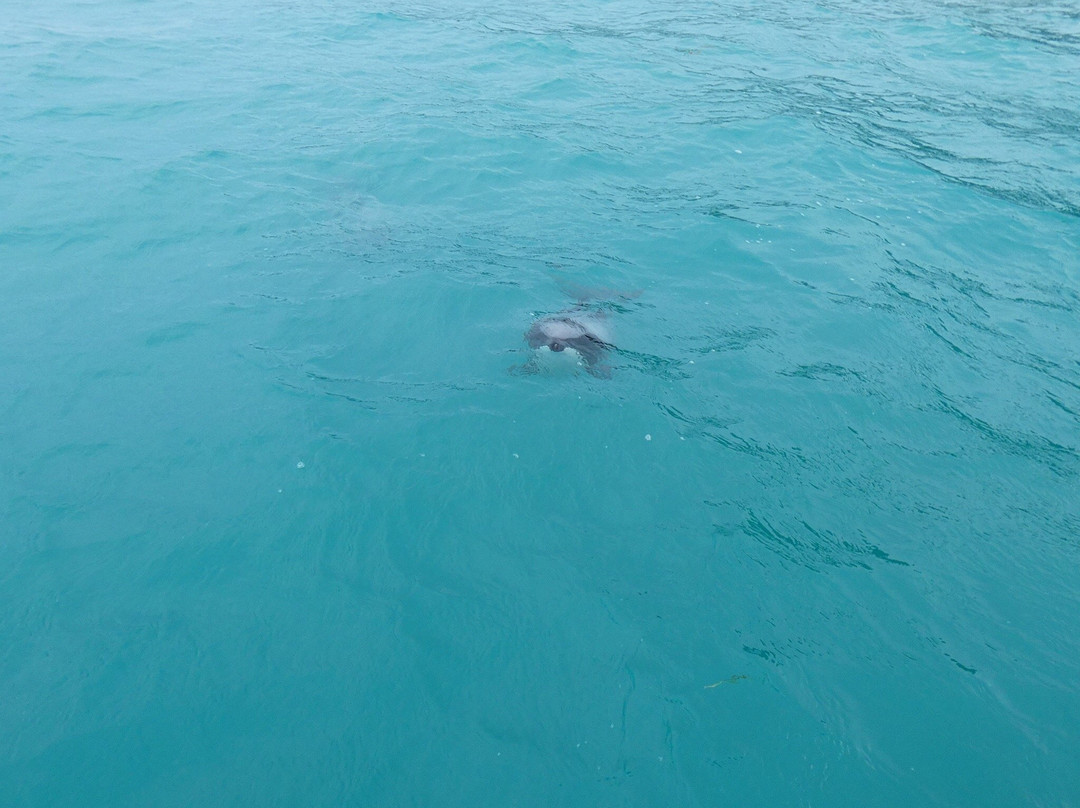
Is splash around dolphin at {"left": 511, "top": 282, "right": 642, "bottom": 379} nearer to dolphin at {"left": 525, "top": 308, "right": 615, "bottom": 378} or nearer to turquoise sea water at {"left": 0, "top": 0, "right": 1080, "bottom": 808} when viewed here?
dolphin at {"left": 525, "top": 308, "right": 615, "bottom": 378}

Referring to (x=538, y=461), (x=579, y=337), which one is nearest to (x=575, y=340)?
(x=579, y=337)

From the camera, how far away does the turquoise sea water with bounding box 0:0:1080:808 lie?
484 cm

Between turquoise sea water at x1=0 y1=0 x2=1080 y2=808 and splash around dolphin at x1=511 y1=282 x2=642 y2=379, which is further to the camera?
splash around dolphin at x1=511 y1=282 x2=642 y2=379

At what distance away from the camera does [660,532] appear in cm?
621

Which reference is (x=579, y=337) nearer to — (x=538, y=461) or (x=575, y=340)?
(x=575, y=340)

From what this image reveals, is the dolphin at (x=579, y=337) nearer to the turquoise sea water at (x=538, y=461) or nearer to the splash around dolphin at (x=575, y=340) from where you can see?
the splash around dolphin at (x=575, y=340)

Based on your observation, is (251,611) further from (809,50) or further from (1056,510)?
(809,50)

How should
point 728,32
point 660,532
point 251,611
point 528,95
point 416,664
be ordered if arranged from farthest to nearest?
point 728,32, point 528,95, point 660,532, point 251,611, point 416,664

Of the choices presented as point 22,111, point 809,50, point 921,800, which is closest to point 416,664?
point 921,800

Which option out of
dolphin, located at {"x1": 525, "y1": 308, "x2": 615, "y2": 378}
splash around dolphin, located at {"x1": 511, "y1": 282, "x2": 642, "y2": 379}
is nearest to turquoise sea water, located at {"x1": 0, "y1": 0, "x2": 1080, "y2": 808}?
splash around dolphin, located at {"x1": 511, "y1": 282, "x2": 642, "y2": 379}

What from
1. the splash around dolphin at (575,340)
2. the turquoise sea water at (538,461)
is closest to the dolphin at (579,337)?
the splash around dolphin at (575,340)

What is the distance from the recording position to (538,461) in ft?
22.6

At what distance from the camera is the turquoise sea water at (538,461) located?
4.84m

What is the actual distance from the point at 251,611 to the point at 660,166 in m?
9.68
